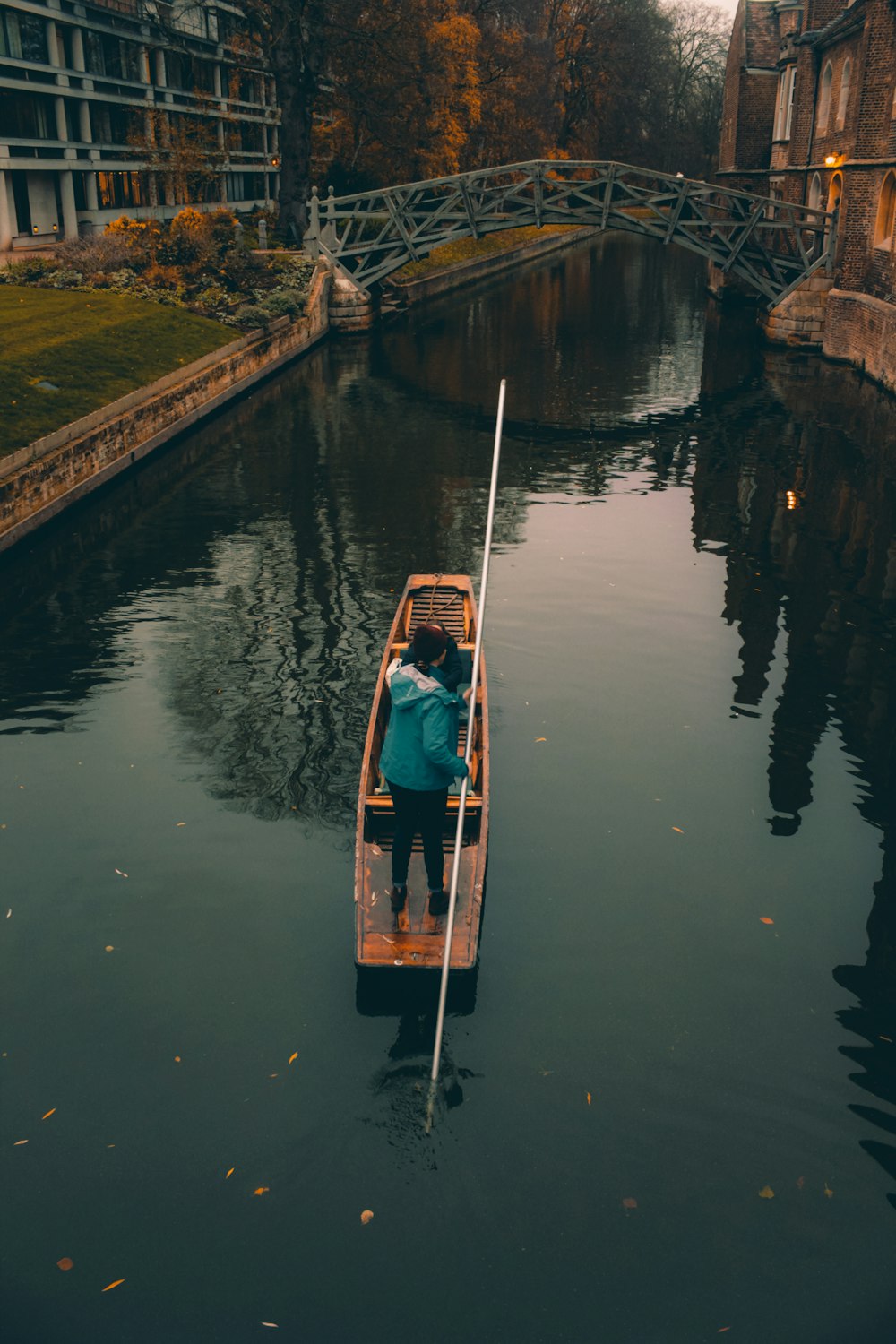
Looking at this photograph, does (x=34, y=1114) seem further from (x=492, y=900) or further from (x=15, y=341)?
(x=15, y=341)

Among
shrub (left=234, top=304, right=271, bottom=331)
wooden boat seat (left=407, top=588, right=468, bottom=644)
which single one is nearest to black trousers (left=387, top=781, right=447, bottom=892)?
wooden boat seat (left=407, top=588, right=468, bottom=644)

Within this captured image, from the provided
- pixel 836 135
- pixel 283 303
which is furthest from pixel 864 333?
pixel 283 303

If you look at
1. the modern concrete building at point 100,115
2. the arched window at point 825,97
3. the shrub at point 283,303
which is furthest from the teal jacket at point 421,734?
the arched window at point 825,97

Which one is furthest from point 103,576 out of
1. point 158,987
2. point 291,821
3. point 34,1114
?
point 34,1114

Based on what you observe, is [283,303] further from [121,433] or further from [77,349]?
[121,433]

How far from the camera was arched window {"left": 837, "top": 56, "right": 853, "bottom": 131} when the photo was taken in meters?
34.6

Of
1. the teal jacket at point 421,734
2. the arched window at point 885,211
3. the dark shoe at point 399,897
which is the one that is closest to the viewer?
the teal jacket at point 421,734

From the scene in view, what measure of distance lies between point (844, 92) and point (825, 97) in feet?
11.8

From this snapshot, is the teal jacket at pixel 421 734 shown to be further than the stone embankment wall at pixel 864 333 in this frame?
No

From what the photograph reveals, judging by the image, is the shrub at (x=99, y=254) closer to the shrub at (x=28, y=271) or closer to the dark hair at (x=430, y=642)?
the shrub at (x=28, y=271)

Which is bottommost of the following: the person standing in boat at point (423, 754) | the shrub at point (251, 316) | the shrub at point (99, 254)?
the person standing in boat at point (423, 754)

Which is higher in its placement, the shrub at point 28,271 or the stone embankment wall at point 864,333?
the shrub at point 28,271

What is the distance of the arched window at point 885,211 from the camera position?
99.7 feet

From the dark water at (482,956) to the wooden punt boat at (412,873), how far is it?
0.53 meters
